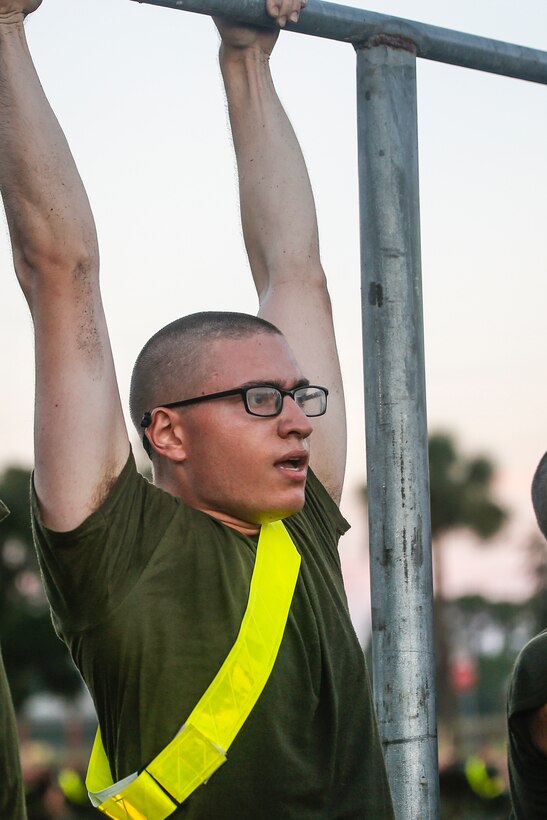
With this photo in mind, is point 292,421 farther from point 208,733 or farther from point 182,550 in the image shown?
point 208,733

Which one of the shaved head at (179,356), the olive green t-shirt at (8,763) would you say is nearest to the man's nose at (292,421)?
the shaved head at (179,356)

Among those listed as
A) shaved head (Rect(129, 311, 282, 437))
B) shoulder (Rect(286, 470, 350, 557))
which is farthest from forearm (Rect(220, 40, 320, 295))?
shoulder (Rect(286, 470, 350, 557))

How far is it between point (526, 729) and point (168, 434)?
1.57 metres

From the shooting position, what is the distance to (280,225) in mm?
4340

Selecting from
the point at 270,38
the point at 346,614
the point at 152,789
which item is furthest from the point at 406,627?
the point at 270,38

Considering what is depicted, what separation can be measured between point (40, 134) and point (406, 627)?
1.63 m

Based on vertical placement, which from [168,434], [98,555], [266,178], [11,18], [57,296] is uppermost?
[11,18]

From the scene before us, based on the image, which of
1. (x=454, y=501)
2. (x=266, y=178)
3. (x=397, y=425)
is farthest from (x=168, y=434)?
(x=454, y=501)

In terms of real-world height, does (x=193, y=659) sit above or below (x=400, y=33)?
below

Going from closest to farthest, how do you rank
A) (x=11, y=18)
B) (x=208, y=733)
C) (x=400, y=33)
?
(x=208, y=733) → (x=11, y=18) → (x=400, y=33)

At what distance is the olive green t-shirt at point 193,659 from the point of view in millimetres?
3189

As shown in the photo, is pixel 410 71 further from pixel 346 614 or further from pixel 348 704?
pixel 348 704

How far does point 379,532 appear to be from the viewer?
3.77 m

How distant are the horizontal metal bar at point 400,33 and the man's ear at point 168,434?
1131mm
